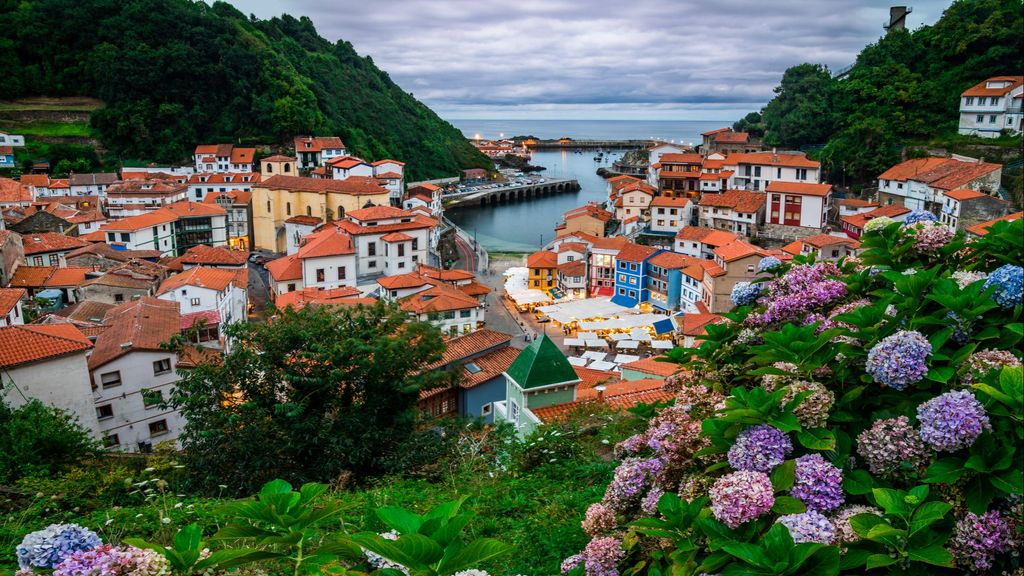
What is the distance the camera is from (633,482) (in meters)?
2.66

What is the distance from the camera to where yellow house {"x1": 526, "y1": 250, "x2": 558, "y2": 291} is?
34.0m

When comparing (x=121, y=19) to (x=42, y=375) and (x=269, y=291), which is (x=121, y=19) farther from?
(x=42, y=375)

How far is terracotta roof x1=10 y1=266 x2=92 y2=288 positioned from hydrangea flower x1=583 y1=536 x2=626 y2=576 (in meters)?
25.3

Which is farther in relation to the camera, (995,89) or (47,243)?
(995,89)

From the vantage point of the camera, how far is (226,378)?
857 cm

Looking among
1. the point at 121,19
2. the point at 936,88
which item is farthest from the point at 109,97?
the point at 936,88

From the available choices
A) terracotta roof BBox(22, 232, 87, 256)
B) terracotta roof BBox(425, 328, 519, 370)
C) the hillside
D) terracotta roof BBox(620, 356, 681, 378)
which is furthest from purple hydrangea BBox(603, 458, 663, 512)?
the hillside

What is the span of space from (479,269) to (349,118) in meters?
41.7

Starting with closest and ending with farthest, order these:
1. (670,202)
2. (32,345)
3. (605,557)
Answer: (605,557), (32,345), (670,202)

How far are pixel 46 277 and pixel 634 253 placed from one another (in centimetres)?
2390

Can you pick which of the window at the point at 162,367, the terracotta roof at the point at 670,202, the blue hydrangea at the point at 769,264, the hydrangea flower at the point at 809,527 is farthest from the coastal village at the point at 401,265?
the hydrangea flower at the point at 809,527

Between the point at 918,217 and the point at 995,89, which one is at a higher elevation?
the point at 995,89

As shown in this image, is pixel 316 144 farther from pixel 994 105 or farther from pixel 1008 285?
pixel 1008 285

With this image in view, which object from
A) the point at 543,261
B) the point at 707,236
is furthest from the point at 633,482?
the point at 707,236
